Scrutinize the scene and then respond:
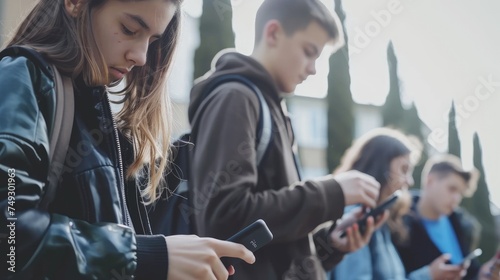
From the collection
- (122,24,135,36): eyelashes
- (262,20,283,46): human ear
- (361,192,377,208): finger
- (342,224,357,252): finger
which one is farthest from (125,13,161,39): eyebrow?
(342,224,357,252): finger

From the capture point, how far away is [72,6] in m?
1.10

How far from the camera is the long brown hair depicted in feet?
3.48

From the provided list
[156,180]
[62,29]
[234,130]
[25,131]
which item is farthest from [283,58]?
[25,131]

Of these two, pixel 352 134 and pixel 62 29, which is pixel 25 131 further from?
pixel 352 134

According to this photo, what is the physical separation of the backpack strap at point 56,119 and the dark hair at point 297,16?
140cm

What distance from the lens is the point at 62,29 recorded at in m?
1.09

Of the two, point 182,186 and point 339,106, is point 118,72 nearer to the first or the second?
point 182,186

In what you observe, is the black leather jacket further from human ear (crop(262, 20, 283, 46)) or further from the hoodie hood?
human ear (crop(262, 20, 283, 46))

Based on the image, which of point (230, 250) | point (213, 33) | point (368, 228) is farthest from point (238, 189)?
point (213, 33)

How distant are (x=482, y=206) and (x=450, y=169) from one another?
1.61 feet

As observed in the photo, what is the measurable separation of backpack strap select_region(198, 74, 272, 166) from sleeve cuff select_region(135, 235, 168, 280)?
1.00 metres

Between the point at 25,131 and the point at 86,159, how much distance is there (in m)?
0.12

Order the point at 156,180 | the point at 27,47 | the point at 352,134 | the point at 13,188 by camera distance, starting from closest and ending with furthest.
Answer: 1. the point at 13,188
2. the point at 27,47
3. the point at 156,180
4. the point at 352,134

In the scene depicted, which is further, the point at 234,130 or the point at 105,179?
the point at 234,130
